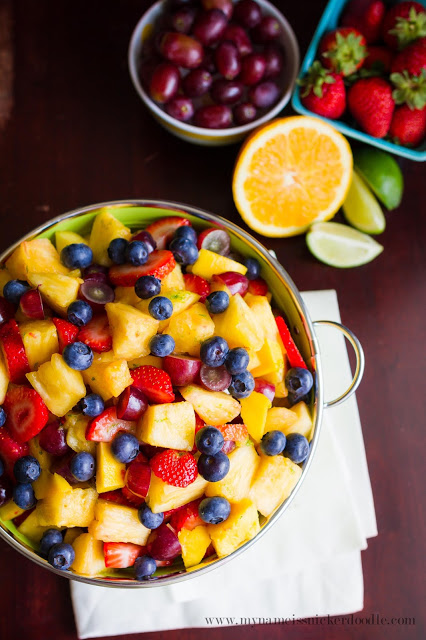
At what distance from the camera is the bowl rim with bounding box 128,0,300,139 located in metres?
1.45

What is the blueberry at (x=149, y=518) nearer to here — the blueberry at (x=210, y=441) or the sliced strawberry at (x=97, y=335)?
the blueberry at (x=210, y=441)

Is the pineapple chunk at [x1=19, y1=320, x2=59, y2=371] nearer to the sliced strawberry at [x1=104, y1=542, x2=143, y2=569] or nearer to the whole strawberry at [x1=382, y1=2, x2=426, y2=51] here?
the sliced strawberry at [x1=104, y1=542, x2=143, y2=569]

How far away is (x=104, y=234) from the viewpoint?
1.27m

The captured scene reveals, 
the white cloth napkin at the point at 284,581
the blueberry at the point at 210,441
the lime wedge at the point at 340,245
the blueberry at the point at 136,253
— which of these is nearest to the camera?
the blueberry at the point at 210,441

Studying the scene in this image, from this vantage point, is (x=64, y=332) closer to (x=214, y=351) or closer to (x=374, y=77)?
(x=214, y=351)

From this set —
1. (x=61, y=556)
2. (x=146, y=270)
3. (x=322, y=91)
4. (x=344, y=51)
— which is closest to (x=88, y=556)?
(x=61, y=556)

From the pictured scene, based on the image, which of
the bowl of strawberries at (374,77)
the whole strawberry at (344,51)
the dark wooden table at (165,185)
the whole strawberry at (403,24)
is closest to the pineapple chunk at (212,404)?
the dark wooden table at (165,185)

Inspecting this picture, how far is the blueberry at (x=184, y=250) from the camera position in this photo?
1.23m

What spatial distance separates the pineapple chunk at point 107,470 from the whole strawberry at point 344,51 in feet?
3.57

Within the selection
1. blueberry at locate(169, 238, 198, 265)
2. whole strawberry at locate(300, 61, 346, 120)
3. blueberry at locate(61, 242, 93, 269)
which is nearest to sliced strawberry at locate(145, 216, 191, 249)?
blueberry at locate(169, 238, 198, 265)

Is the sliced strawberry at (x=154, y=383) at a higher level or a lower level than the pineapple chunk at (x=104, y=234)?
lower

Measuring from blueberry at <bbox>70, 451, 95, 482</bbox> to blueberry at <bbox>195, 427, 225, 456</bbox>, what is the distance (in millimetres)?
213

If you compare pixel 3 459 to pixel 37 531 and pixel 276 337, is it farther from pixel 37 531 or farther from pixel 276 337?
pixel 276 337

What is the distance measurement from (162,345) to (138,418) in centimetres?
16
